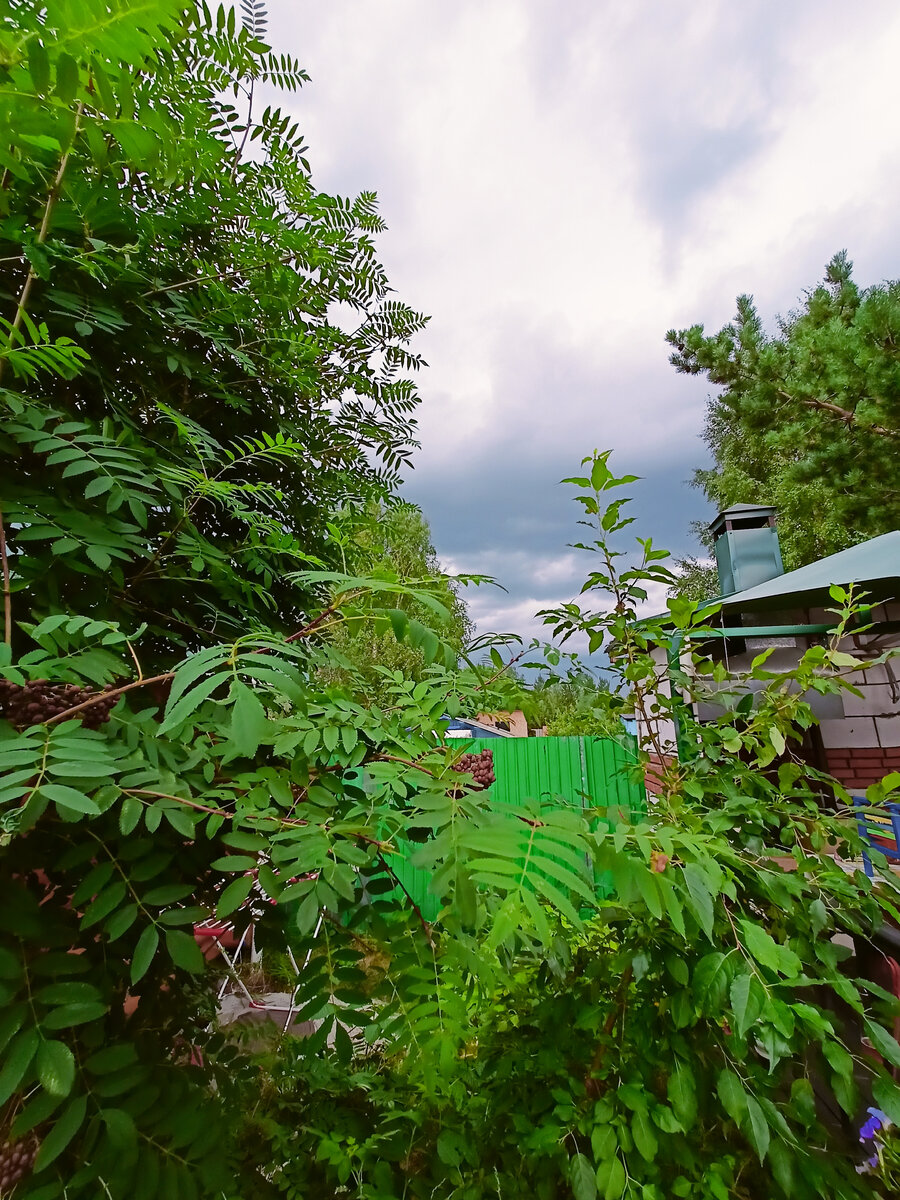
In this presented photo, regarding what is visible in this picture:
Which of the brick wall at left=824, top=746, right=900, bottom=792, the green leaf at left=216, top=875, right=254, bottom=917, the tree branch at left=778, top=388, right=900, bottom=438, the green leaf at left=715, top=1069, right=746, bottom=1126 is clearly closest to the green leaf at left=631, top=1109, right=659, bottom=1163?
the green leaf at left=715, top=1069, right=746, bottom=1126

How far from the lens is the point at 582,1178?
837 millimetres

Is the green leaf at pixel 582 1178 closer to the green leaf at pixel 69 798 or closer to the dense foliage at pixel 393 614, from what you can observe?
the dense foliage at pixel 393 614

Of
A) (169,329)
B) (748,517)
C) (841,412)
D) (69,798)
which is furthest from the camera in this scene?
(841,412)

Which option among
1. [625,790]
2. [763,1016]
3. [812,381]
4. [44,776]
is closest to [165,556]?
[44,776]

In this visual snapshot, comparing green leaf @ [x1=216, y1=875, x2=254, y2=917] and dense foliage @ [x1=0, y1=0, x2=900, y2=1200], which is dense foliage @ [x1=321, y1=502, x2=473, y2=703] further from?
green leaf @ [x1=216, y1=875, x2=254, y2=917]

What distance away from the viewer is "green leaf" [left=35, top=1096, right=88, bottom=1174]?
585 mm

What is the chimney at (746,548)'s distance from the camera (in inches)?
193


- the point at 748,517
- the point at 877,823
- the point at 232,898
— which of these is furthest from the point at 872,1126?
the point at 748,517

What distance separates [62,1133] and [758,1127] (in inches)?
33.7

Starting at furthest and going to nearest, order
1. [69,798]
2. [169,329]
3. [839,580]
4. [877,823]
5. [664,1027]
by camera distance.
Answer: [839,580], [169,329], [877,823], [664,1027], [69,798]

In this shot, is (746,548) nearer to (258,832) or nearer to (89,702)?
(258,832)

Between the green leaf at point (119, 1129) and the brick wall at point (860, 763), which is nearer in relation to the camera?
the green leaf at point (119, 1129)

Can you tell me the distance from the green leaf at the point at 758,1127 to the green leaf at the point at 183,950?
74cm

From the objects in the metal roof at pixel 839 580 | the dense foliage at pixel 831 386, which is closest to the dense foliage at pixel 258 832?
the metal roof at pixel 839 580
